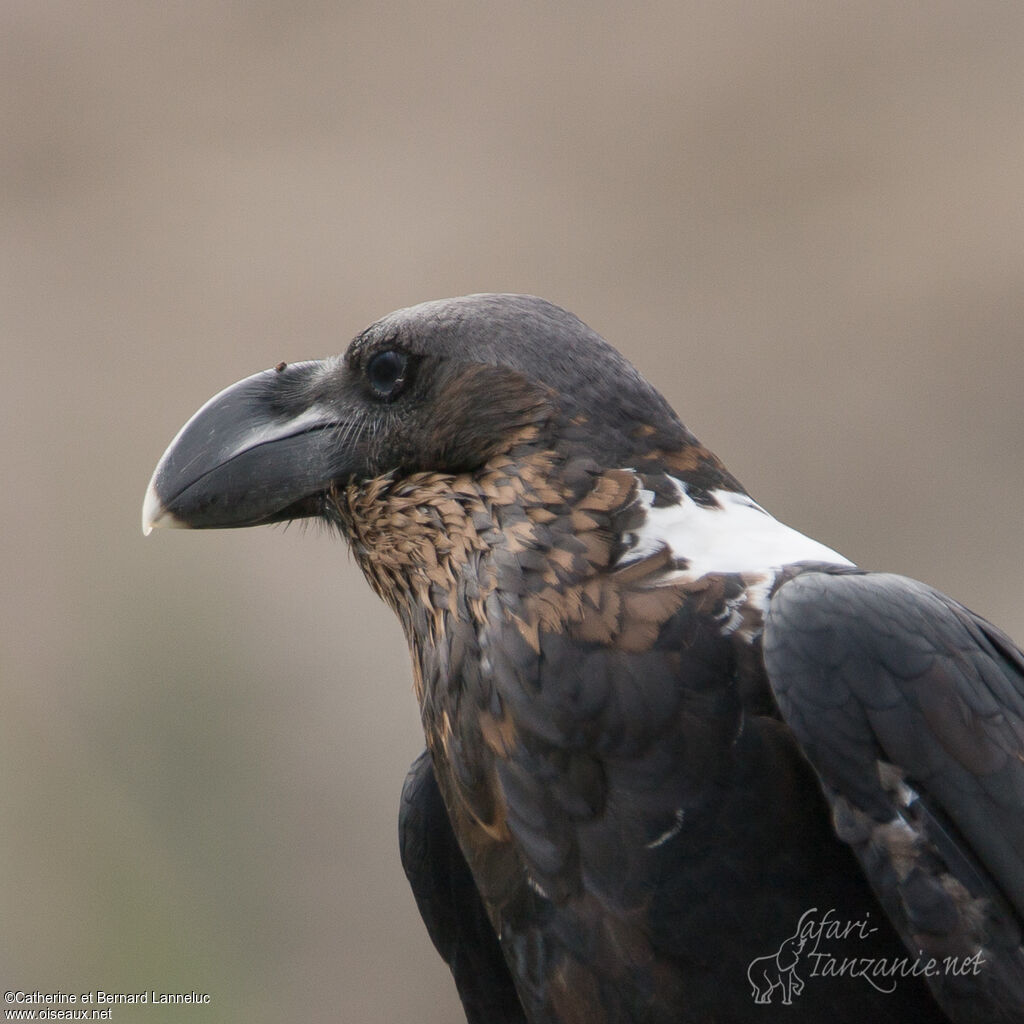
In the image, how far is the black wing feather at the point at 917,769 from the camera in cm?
167

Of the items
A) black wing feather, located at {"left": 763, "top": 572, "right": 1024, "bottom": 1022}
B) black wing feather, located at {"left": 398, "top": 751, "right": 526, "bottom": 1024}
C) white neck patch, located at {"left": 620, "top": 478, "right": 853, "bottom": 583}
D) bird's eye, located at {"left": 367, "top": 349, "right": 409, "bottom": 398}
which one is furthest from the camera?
black wing feather, located at {"left": 398, "top": 751, "right": 526, "bottom": 1024}

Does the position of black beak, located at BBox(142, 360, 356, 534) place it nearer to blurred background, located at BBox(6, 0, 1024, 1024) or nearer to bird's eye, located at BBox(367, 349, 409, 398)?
bird's eye, located at BBox(367, 349, 409, 398)

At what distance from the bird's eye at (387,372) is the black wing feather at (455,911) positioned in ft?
2.20

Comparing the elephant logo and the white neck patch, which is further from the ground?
the white neck patch

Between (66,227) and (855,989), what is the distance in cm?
795

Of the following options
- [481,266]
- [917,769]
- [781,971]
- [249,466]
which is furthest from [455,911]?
[481,266]

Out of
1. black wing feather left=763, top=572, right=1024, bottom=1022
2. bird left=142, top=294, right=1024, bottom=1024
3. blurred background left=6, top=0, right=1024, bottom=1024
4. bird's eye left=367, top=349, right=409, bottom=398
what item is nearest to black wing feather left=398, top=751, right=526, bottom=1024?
bird left=142, top=294, right=1024, bottom=1024

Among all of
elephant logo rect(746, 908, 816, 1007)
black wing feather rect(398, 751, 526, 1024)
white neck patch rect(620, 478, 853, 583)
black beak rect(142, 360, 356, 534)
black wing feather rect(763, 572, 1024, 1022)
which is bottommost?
black wing feather rect(398, 751, 526, 1024)

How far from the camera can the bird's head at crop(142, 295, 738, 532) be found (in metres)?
2.02

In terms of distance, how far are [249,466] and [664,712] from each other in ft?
2.72

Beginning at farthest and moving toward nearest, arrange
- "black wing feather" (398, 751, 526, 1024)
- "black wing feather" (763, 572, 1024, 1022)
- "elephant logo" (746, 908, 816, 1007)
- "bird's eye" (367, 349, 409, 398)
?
"black wing feather" (398, 751, 526, 1024) → "bird's eye" (367, 349, 409, 398) → "elephant logo" (746, 908, 816, 1007) → "black wing feather" (763, 572, 1024, 1022)

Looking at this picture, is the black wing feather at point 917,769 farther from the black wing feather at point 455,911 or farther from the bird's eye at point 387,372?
the black wing feather at point 455,911

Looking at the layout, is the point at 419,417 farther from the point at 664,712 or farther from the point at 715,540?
the point at 664,712

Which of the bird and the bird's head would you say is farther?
the bird's head
